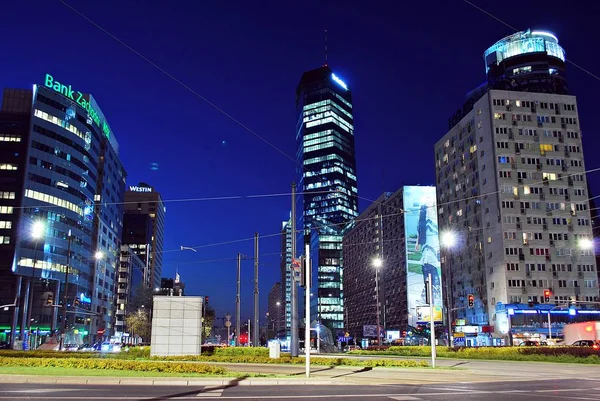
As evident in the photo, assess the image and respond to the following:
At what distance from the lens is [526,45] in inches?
5251

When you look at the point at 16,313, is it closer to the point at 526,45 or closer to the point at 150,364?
the point at 150,364

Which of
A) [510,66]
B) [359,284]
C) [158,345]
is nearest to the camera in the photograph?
[158,345]

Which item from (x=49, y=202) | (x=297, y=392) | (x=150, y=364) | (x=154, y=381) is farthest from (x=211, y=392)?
(x=49, y=202)

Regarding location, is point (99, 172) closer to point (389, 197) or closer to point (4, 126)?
point (4, 126)

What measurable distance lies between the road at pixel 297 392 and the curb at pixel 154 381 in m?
0.55

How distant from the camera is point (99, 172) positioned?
141250mm

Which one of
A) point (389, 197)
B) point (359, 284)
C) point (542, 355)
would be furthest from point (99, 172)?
point (542, 355)

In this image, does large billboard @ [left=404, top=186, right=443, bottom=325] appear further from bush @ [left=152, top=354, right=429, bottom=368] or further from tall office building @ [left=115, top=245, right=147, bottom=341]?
bush @ [left=152, top=354, right=429, bottom=368]

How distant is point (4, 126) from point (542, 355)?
352 feet

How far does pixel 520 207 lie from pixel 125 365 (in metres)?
97.4

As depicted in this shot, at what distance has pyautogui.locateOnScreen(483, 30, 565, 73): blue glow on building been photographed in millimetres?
132750

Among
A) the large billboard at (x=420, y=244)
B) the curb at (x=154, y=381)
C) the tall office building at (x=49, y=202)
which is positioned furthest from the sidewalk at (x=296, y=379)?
the large billboard at (x=420, y=244)

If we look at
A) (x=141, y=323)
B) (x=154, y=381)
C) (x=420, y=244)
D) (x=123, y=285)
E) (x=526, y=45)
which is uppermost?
(x=526, y=45)

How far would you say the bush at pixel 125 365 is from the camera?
21.3 m
